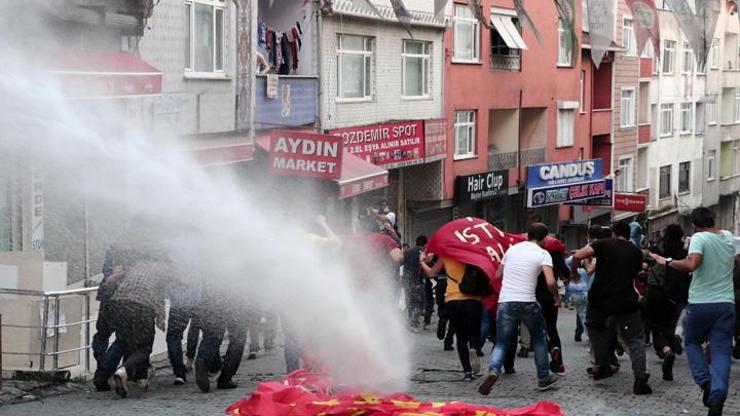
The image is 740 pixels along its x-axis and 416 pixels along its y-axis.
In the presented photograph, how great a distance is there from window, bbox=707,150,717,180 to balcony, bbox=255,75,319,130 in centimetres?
3538

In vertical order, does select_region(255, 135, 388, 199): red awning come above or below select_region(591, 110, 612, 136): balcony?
below

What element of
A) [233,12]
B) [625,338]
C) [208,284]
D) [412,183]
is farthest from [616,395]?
[412,183]

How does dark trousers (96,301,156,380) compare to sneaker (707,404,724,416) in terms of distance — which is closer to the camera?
sneaker (707,404,724,416)

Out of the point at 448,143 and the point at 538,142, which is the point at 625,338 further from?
the point at 538,142

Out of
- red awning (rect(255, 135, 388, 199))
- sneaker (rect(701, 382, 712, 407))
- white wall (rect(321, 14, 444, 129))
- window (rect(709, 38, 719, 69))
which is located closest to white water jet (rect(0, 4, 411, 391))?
sneaker (rect(701, 382, 712, 407))

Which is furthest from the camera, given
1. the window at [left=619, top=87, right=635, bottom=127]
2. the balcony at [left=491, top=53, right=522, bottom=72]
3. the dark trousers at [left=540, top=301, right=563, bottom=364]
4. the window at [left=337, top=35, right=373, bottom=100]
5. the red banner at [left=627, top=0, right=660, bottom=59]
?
the window at [left=619, top=87, right=635, bottom=127]

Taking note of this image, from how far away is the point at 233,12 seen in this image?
20172mm

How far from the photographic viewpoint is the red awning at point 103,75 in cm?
1291

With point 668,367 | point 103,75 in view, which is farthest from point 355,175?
point 668,367

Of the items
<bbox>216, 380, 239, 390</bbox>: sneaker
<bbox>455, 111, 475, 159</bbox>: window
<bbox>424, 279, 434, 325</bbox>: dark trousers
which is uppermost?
<bbox>455, 111, 475, 159</bbox>: window

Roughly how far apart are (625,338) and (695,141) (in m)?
44.6

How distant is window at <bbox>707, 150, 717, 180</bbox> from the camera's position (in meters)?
55.6

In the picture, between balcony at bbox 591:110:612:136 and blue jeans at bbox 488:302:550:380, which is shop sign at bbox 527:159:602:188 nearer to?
balcony at bbox 591:110:612:136

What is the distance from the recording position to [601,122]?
43250 mm
